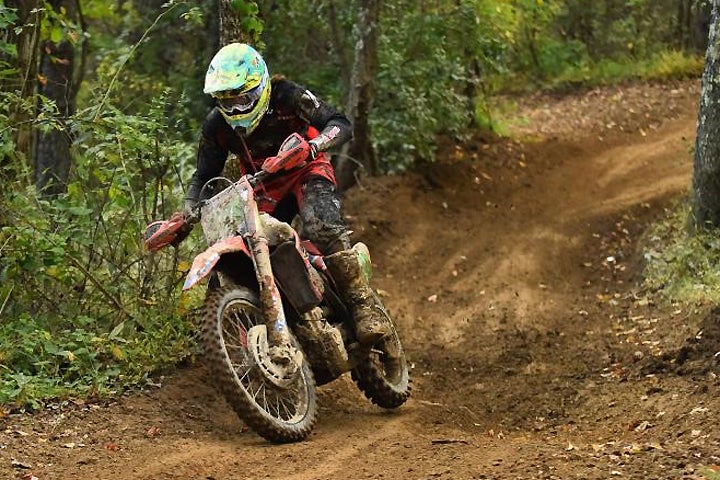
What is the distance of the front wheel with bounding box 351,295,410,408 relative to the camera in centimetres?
715

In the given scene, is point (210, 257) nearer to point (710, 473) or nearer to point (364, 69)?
point (710, 473)

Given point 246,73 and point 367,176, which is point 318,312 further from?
point 367,176

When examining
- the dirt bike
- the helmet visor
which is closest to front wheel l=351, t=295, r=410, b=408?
the dirt bike

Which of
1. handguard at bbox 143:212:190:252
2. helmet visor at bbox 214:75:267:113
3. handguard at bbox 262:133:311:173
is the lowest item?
handguard at bbox 143:212:190:252

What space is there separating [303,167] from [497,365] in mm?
2951

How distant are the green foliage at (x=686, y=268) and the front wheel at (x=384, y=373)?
280 cm

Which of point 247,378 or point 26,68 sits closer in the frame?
point 247,378

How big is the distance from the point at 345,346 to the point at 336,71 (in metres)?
7.82

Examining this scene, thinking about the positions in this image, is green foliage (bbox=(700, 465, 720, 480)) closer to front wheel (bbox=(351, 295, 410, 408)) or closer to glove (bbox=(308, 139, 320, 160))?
front wheel (bbox=(351, 295, 410, 408))

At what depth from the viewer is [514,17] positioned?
611 inches

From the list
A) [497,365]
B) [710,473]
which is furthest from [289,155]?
[497,365]

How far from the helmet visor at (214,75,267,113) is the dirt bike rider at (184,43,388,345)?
74 millimetres

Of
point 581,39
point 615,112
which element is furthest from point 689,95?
point 581,39

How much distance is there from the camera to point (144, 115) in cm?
782
